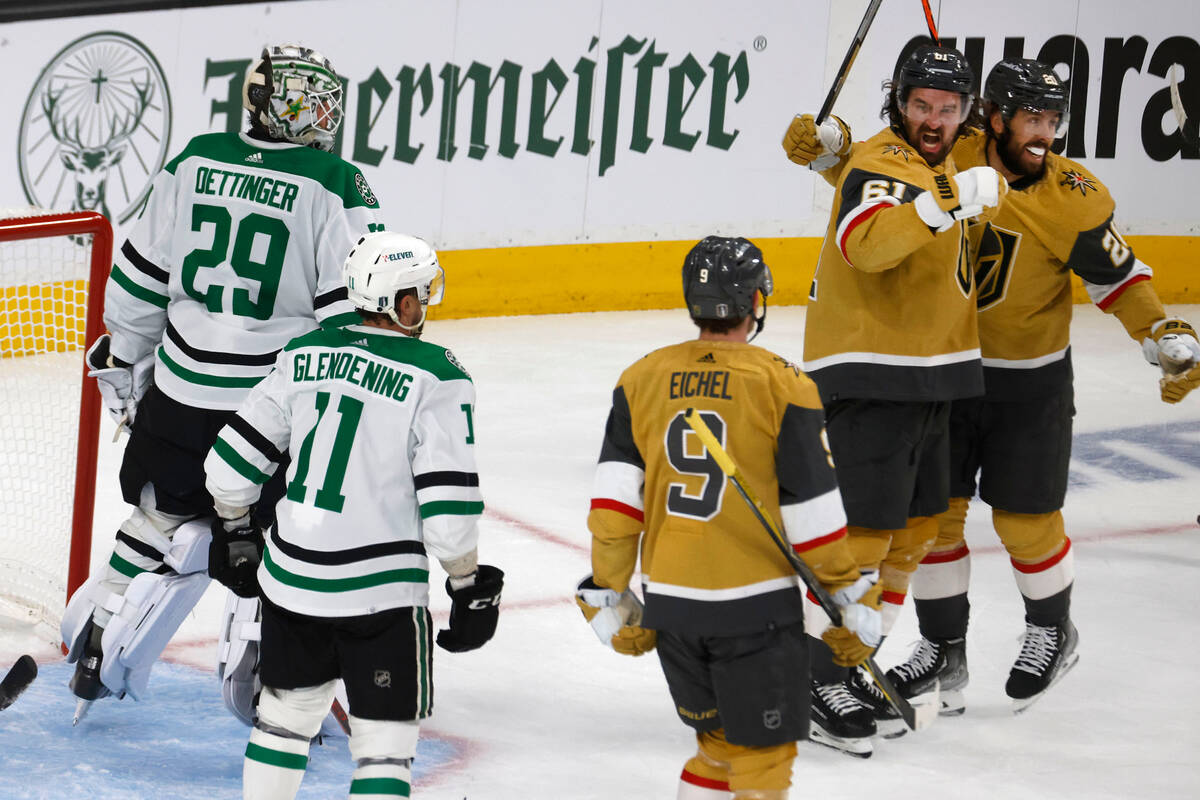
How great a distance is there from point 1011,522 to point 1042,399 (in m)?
0.30

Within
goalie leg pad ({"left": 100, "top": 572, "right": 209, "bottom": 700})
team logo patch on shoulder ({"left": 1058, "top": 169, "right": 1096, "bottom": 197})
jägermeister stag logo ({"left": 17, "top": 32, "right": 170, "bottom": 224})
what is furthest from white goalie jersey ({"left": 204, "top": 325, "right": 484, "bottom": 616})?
jägermeister stag logo ({"left": 17, "top": 32, "right": 170, "bottom": 224})

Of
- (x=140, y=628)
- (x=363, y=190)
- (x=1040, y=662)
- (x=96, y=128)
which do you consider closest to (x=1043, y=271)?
(x=1040, y=662)

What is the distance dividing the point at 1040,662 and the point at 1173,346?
78cm

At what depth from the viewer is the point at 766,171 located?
839 cm

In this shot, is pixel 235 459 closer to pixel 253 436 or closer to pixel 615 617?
pixel 253 436

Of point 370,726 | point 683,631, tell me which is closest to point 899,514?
point 683,631

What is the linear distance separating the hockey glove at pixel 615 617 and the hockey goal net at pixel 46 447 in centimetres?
178

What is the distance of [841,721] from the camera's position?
11.8ft

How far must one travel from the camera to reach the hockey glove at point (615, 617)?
2.75 metres

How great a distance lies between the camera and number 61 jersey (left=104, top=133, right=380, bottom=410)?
3.39 meters

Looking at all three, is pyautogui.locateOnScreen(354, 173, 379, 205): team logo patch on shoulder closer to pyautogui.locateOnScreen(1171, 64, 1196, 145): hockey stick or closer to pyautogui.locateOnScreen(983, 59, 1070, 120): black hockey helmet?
pyautogui.locateOnScreen(983, 59, 1070, 120): black hockey helmet

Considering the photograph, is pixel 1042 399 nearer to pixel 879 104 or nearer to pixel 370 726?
pixel 370 726

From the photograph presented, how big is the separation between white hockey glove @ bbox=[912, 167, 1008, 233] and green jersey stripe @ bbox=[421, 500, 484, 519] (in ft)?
3.62

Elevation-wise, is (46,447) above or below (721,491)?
below
